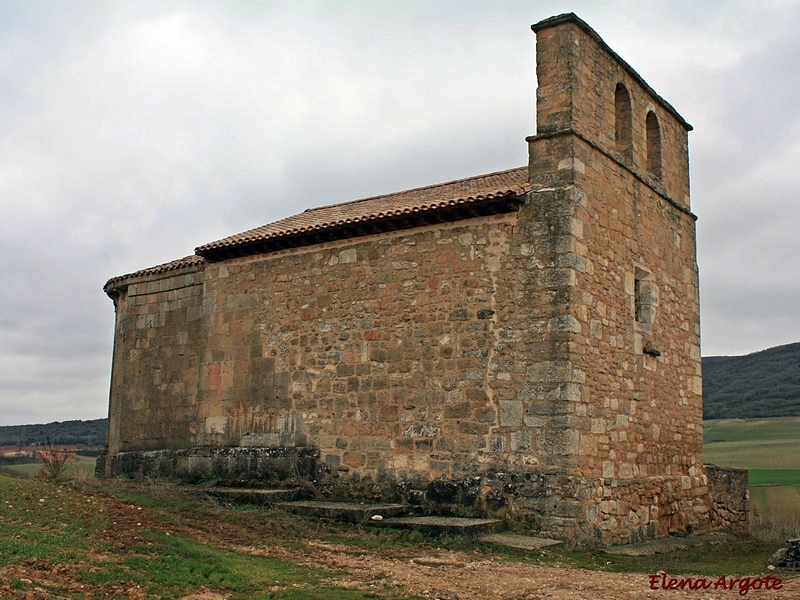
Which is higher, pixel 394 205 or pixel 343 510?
pixel 394 205

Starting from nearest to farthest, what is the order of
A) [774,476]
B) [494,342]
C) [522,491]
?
[522,491] → [494,342] → [774,476]

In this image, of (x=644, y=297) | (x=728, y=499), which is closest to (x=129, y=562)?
(x=644, y=297)

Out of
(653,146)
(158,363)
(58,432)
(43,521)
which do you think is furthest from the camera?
(58,432)

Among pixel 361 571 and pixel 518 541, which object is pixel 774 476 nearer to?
pixel 518 541

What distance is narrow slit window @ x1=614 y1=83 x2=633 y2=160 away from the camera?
1311 cm

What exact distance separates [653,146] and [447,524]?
7.64 meters

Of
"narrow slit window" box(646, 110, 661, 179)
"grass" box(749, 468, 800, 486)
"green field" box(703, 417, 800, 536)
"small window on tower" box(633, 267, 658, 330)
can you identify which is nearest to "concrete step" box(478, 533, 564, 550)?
"small window on tower" box(633, 267, 658, 330)

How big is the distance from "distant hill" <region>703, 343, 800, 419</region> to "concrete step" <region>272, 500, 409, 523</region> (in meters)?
36.3

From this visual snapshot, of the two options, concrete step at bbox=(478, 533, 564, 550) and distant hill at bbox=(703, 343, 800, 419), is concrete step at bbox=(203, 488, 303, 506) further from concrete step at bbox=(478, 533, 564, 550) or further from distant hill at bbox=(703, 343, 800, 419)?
distant hill at bbox=(703, 343, 800, 419)

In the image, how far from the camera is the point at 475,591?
746cm

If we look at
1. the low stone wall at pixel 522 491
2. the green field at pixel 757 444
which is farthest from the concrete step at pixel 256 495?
the green field at pixel 757 444

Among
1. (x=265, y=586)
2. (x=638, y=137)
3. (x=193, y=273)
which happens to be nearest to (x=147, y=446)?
(x=193, y=273)

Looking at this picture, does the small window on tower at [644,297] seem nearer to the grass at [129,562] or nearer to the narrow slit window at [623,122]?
the narrow slit window at [623,122]

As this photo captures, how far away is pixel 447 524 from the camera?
10312 millimetres
